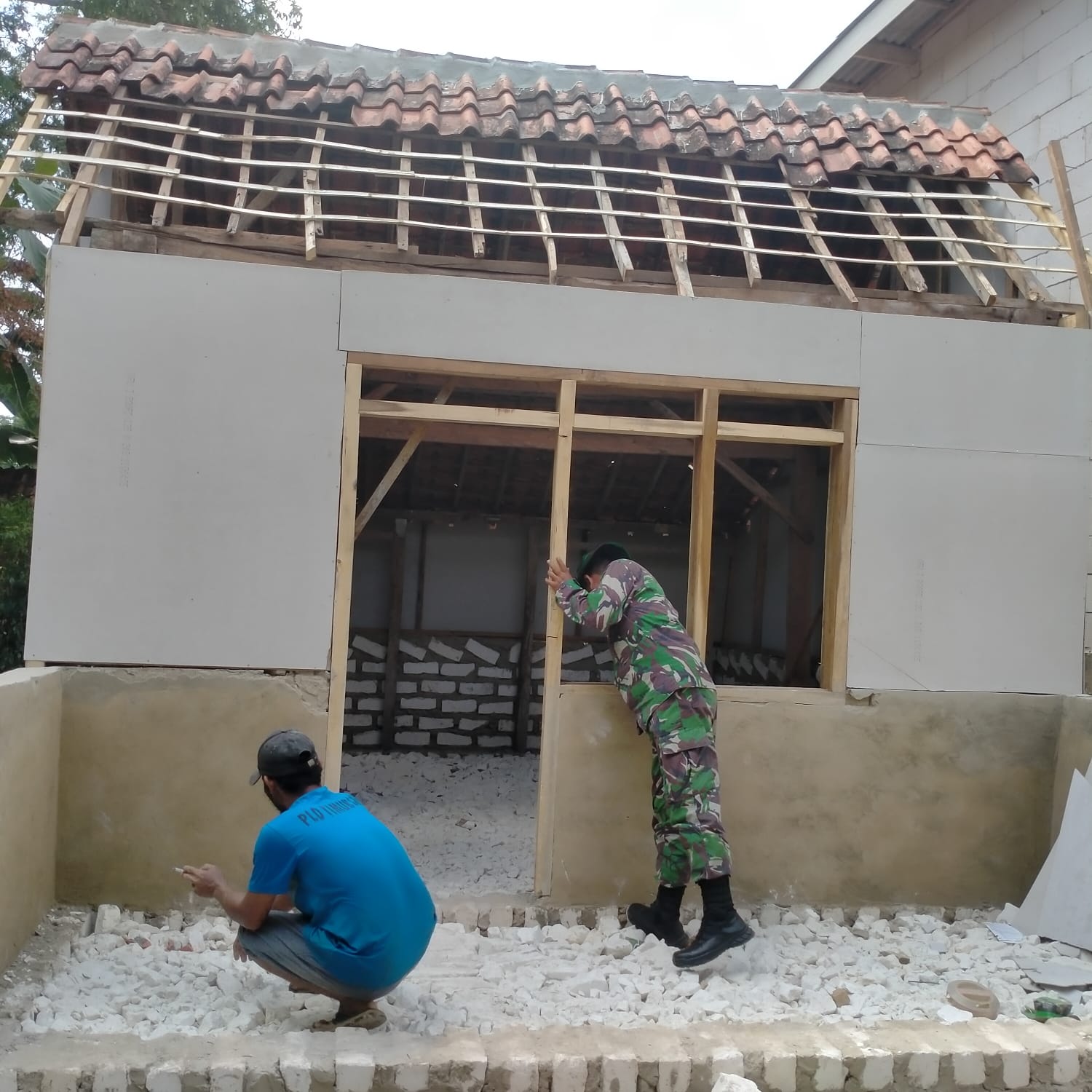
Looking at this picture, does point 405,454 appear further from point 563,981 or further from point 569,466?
point 563,981

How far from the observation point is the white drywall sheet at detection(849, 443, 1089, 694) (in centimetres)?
473

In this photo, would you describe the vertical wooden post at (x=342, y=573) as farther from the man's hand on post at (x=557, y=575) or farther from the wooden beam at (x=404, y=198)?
the man's hand on post at (x=557, y=575)

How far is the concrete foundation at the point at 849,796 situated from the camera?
14.8 feet

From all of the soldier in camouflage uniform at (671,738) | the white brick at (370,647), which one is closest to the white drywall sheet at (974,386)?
the soldier in camouflage uniform at (671,738)

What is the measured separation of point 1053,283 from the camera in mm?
6164

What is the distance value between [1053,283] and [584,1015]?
509cm

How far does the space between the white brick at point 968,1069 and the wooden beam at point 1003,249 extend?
3575 millimetres

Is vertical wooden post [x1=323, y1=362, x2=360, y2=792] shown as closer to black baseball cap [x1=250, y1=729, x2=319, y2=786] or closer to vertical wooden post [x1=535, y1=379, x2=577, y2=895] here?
vertical wooden post [x1=535, y1=379, x2=577, y2=895]

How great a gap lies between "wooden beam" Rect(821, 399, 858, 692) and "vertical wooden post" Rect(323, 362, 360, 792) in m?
2.20

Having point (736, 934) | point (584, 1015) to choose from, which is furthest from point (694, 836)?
point (584, 1015)

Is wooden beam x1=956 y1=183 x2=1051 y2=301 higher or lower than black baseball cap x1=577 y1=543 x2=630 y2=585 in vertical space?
higher

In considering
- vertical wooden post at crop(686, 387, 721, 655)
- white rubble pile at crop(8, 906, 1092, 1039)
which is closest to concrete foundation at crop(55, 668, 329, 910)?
white rubble pile at crop(8, 906, 1092, 1039)

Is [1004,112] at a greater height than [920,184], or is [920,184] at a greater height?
[1004,112]

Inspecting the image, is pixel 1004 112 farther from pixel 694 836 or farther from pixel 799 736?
pixel 694 836
